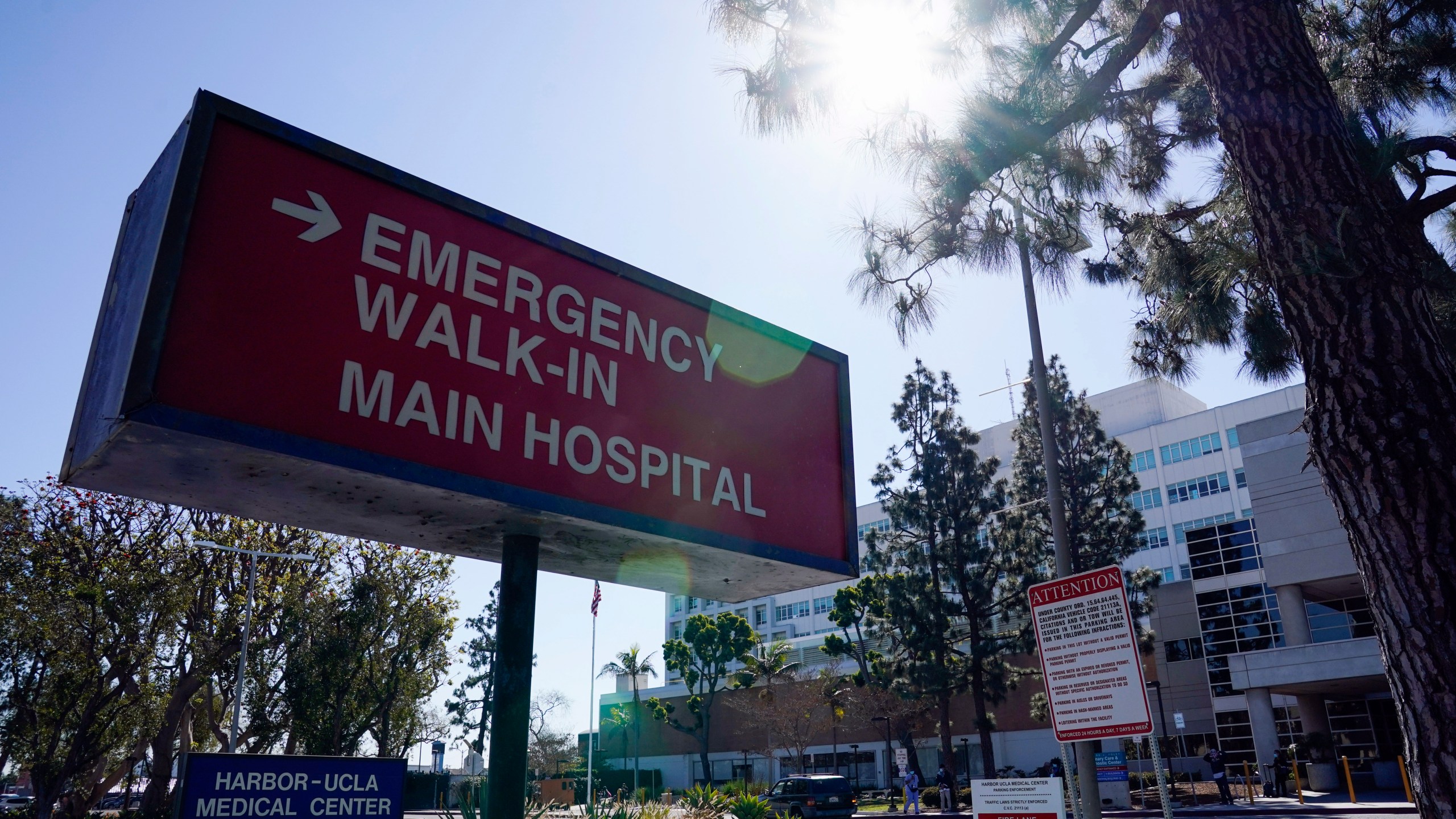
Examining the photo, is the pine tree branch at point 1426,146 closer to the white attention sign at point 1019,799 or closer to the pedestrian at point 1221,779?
the white attention sign at point 1019,799

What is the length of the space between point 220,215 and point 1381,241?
5.02 m

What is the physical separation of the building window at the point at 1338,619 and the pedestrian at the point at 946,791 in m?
16.2

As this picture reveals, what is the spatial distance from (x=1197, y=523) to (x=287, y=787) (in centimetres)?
7140

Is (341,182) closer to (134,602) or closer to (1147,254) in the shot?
(1147,254)

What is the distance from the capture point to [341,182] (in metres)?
3.17

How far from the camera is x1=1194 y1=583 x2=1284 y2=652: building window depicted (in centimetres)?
4791

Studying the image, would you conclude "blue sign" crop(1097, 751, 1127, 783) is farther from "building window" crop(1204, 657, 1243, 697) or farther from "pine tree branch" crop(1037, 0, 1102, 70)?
"building window" crop(1204, 657, 1243, 697)

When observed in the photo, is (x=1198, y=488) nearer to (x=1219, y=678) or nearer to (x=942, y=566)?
(x=1219, y=678)

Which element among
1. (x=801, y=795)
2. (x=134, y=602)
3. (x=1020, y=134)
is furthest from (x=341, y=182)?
(x=801, y=795)

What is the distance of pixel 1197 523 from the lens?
2566 inches

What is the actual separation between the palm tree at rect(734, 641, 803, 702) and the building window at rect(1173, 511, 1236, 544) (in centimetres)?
2839

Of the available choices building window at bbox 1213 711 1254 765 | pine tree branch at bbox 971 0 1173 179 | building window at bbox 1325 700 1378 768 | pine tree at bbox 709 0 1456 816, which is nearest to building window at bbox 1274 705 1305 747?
building window at bbox 1213 711 1254 765

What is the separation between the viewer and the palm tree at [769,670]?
54.4 metres

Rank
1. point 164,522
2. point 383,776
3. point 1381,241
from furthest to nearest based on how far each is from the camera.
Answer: point 164,522 < point 1381,241 < point 383,776
